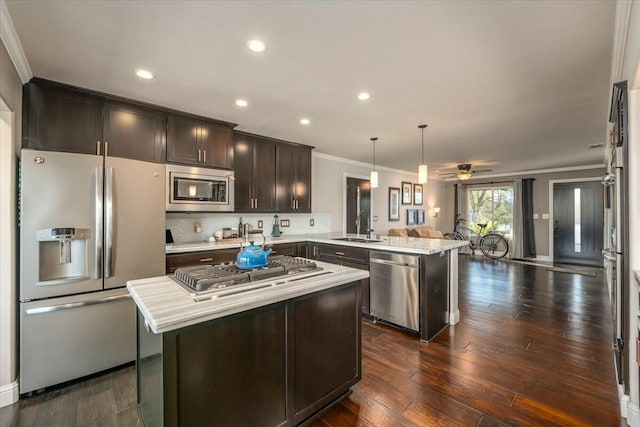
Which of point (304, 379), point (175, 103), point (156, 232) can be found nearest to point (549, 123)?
point (304, 379)

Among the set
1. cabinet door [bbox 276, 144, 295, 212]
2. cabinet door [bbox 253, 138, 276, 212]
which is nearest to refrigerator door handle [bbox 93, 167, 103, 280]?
cabinet door [bbox 253, 138, 276, 212]

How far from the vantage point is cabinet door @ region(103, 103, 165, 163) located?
269 centimetres

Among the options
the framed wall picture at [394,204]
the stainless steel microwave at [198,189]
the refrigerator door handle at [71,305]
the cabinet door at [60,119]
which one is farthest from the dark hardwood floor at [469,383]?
the framed wall picture at [394,204]

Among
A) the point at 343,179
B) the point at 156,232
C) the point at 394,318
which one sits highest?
the point at 343,179

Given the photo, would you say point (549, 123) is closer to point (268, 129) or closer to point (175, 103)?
point (268, 129)

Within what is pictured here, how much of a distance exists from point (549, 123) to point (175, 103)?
4.46 metres

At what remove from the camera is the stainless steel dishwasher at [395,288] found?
290 centimetres

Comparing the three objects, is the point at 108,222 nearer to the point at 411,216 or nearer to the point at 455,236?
the point at 411,216

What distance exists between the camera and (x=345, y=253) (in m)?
3.54

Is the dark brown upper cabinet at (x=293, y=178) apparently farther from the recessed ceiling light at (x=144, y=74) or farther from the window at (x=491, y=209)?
the window at (x=491, y=209)

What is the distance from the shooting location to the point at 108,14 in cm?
159

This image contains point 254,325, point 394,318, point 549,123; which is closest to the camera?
point 254,325

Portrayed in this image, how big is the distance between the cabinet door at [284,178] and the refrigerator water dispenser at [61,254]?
2.42m

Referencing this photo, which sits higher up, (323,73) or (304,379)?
(323,73)
